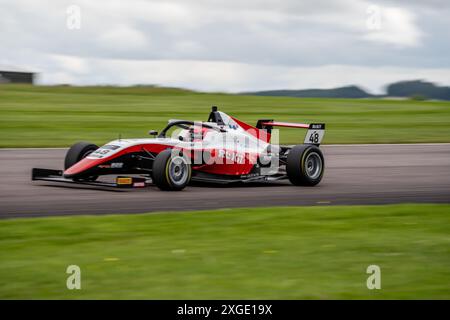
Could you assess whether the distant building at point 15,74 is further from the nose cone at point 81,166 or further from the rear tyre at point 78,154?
the nose cone at point 81,166

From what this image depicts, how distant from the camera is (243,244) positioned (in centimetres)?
870

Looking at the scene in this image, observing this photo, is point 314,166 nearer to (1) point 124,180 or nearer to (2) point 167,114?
(1) point 124,180

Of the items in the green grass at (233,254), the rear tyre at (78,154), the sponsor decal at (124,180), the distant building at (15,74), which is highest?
the distant building at (15,74)

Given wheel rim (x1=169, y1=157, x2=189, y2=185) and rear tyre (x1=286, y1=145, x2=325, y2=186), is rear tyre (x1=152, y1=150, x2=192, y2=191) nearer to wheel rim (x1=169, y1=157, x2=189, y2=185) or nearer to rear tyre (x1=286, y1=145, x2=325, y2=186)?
wheel rim (x1=169, y1=157, x2=189, y2=185)

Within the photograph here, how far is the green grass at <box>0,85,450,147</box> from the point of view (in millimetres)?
28969

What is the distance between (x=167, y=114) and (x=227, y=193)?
2471cm

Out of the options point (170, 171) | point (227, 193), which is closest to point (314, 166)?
point (227, 193)

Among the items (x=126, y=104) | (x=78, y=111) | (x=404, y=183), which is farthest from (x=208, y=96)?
(x=404, y=183)

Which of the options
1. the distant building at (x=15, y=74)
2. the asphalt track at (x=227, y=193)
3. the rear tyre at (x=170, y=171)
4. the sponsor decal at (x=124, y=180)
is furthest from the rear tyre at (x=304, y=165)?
the distant building at (x=15, y=74)

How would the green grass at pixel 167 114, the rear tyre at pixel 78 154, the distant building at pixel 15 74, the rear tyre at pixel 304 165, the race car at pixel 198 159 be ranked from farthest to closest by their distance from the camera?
the distant building at pixel 15 74
the green grass at pixel 167 114
the rear tyre at pixel 304 165
the rear tyre at pixel 78 154
the race car at pixel 198 159

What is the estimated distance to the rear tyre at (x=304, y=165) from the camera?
14305mm

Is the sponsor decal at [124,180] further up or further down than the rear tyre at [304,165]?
further down

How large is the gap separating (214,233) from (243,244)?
0.73 metres
